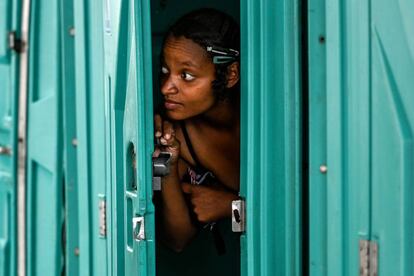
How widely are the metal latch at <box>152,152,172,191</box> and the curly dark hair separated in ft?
1.09

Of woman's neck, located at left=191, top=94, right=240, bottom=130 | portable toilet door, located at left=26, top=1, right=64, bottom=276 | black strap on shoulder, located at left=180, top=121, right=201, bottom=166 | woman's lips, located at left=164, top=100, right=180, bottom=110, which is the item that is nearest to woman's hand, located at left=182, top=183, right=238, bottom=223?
black strap on shoulder, located at left=180, top=121, right=201, bottom=166

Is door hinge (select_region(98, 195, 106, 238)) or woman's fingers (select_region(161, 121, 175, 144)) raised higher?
woman's fingers (select_region(161, 121, 175, 144))

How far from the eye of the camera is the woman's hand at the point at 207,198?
3.80 m

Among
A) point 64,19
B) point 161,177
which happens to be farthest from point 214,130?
point 64,19

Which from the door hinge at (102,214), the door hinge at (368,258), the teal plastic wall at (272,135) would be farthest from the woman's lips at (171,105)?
the door hinge at (368,258)

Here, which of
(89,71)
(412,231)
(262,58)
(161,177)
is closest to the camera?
(412,231)

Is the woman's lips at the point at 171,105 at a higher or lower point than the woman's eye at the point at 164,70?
lower

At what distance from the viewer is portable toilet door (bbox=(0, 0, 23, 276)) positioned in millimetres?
4531

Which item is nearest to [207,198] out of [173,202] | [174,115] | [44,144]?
[173,202]

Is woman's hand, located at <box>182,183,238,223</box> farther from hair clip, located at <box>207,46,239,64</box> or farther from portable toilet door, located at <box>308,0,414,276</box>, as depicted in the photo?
portable toilet door, located at <box>308,0,414,276</box>

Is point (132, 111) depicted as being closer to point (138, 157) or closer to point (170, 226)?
point (138, 157)

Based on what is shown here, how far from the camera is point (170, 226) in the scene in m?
3.76

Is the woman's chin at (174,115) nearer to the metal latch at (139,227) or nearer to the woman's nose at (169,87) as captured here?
the woman's nose at (169,87)

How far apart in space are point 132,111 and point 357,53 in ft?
2.72
